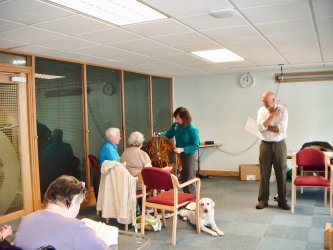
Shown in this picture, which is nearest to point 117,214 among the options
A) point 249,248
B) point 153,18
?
point 249,248

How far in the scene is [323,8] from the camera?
2.86 m

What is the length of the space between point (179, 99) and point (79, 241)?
6571mm

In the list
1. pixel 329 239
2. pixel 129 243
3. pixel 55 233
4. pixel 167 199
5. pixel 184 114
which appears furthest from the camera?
pixel 184 114

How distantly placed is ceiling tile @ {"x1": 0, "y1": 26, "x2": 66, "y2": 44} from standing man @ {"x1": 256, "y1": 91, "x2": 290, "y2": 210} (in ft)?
9.07

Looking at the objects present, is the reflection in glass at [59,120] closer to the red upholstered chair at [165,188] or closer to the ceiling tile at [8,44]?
the ceiling tile at [8,44]

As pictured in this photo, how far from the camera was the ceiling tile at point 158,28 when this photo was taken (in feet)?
10.5

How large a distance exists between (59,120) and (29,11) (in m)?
2.34

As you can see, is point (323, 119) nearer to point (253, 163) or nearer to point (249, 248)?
point (253, 163)

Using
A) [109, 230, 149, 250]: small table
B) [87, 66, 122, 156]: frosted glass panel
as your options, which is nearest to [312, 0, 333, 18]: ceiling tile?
A: [109, 230, 149, 250]: small table

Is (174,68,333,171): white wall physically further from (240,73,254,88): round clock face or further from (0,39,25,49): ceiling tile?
(0,39,25,49): ceiling tile

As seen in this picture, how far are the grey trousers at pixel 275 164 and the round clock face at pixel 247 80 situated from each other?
271 cm

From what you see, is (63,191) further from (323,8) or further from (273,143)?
(273,143)

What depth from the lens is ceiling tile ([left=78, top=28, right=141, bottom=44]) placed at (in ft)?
11.4

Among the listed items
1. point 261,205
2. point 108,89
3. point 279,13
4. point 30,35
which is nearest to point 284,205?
point 261,205
